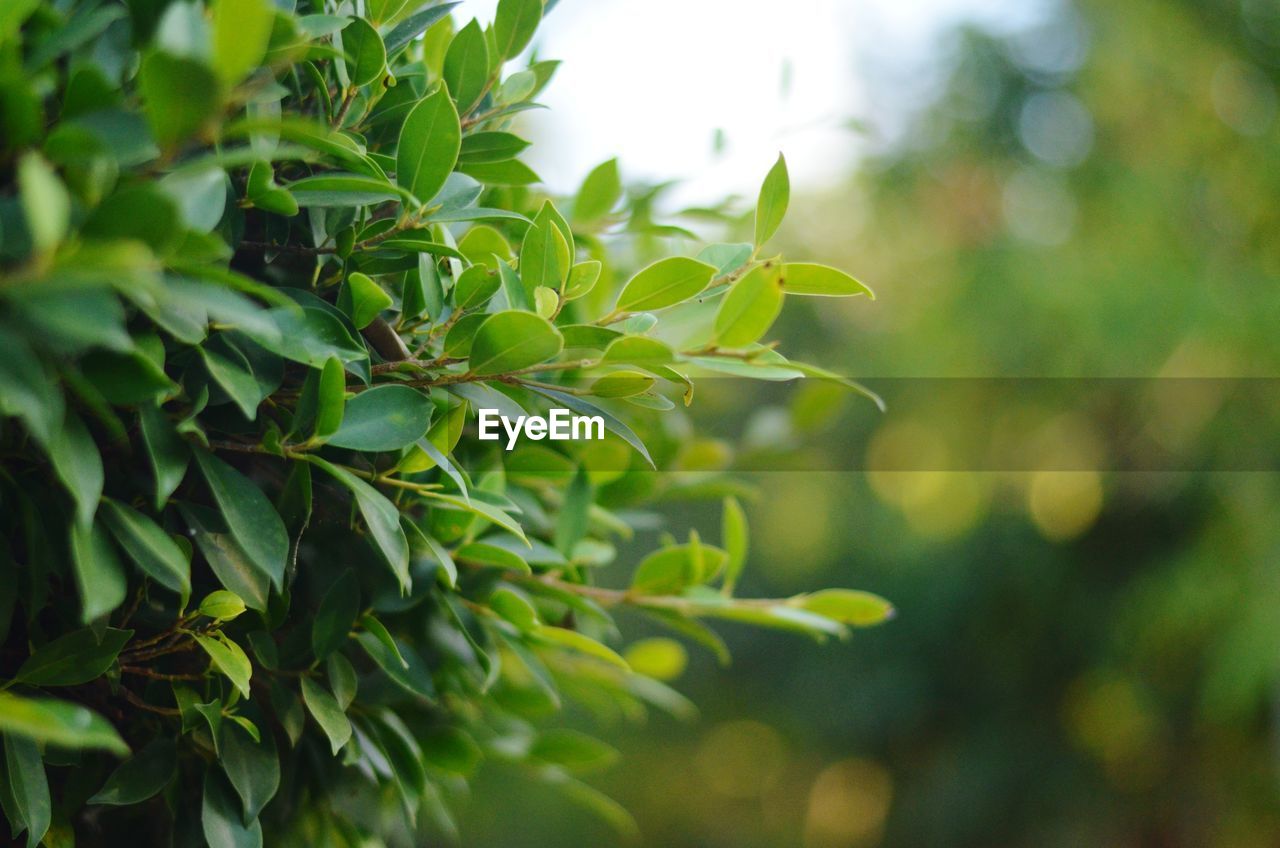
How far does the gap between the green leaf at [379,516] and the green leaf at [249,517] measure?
0.02m

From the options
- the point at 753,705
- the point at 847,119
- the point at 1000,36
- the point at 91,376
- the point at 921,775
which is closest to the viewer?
the point at 91,376

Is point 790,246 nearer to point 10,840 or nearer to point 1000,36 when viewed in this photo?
point 1000,36

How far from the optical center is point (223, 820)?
268 millimetres

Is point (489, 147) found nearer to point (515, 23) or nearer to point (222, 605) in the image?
point (515, 23)

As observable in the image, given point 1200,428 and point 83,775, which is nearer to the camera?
point 83,775

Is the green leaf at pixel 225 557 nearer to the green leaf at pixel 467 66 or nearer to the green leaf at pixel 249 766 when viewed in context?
the green leaf at pixel 249 766

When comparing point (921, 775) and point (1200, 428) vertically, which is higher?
point (1200, 428)

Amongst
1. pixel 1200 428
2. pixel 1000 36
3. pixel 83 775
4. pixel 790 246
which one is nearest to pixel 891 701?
pixel 1200 428

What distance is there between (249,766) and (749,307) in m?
0.20

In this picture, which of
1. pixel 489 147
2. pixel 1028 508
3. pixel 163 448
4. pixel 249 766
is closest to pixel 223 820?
pixel 249 766

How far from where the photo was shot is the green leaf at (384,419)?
0.25m

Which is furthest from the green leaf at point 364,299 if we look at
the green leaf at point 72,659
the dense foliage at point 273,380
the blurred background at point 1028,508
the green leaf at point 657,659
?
the blurred background at point 1028,508

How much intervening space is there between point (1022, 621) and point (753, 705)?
2.72 ft

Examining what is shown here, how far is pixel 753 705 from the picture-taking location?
8.51 feet
